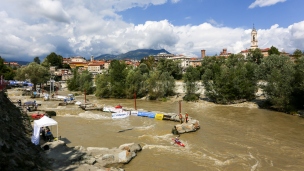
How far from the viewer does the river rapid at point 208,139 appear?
17642 mm

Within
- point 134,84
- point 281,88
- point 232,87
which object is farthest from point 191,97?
point 281,88

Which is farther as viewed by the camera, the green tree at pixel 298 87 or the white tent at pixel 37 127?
the green tree at pixel 298 87

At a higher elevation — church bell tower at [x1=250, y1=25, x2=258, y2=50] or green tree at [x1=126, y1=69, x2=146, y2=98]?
church bell tower at [x1=250, y1=25, x2=258, y2=50]

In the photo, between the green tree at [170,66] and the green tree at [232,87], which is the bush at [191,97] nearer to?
the green tree at [232,87]

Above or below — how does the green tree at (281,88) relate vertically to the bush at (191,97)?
above

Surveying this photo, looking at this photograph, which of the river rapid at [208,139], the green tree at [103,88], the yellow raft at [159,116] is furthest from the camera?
the green tree at [103,88]

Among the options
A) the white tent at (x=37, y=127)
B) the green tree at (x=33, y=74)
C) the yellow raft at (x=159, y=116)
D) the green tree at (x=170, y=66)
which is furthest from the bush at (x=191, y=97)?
the green tree at (x=33, y=74)

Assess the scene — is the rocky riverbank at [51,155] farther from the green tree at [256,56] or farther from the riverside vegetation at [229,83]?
the green tree at [256,56]

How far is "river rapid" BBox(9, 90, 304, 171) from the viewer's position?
1764 cm

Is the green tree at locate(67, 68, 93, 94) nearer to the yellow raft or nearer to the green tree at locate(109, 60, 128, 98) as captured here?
the green tree at locate(109, 60, 128, 98)

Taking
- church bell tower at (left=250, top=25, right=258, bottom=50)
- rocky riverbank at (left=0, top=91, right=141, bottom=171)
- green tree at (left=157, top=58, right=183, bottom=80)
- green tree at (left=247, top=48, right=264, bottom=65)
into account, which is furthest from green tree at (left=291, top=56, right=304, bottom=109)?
church bell tower at (left=250, top=25, right=258, bottom=50)

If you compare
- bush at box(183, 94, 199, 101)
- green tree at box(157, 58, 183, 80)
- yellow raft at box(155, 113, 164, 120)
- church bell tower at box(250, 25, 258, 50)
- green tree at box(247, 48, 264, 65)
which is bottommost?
yellow raft at box(155, 113, 164, 120)

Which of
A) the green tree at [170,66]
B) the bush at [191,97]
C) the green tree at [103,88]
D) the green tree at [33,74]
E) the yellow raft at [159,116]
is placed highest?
the green tree at [170,66]

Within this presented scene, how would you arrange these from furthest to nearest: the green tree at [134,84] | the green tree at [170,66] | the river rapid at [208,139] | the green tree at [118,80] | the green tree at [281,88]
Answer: the green tree at [170,66] < the green tree at [118,80] < the green tree at [134,84] < the green tree at [281,88] < the river rapid at [208,139]
